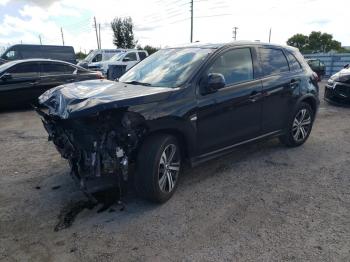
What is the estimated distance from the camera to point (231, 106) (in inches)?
175

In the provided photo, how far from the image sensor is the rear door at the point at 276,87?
5078 millimetres

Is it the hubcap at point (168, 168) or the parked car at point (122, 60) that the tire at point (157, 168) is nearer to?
the hubcap at point (168, 168)

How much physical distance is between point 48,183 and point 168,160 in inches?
67.3

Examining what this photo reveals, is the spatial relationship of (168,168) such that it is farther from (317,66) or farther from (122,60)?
(317,66)

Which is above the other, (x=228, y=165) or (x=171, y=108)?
(x=171, y=108)

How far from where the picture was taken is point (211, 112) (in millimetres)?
4215

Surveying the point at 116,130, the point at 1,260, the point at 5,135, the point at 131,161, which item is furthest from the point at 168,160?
the point at 5,135

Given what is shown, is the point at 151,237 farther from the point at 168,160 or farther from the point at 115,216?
the point at 168,160

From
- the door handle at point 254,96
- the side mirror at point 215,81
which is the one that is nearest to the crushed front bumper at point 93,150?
the side mirror at point 215,81

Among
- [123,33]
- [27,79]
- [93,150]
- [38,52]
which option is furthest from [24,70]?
[123,33]

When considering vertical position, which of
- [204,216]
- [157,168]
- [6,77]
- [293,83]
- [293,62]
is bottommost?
[204,216]

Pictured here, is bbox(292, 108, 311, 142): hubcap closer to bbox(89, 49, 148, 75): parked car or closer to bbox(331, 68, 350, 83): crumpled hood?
bbox(331, 68, 350, 83): crumpled hood

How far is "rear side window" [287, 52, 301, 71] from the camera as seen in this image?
565 centimetres

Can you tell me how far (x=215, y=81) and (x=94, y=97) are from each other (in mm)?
1443
